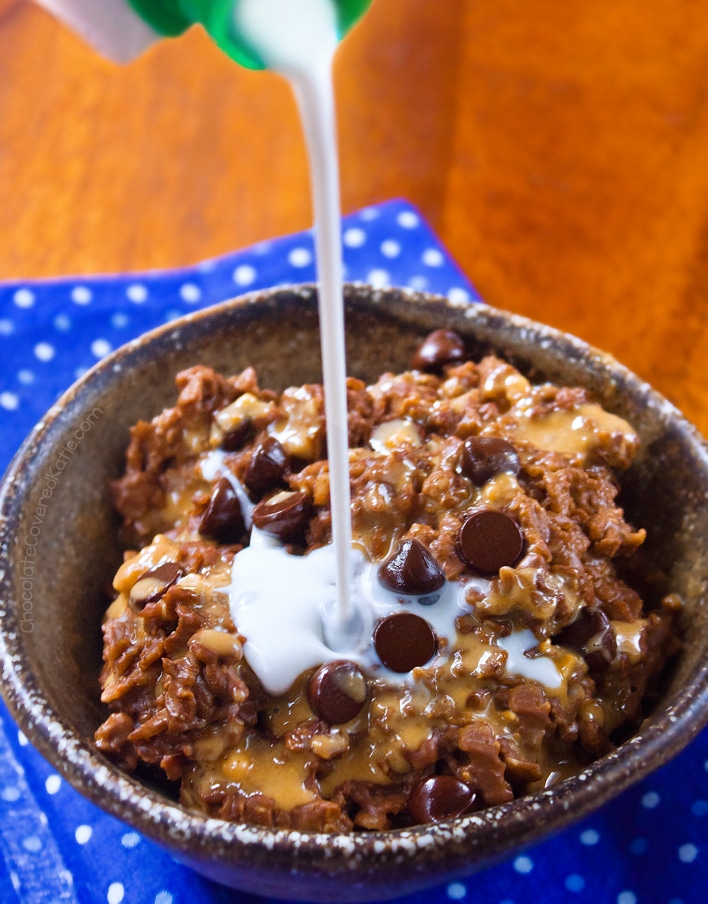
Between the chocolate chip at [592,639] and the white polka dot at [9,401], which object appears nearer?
the chocolate chip at [592,639]

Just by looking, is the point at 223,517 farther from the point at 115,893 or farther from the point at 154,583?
the point at 115,893

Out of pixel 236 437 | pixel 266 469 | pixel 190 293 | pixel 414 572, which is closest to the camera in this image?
pixel 414 572

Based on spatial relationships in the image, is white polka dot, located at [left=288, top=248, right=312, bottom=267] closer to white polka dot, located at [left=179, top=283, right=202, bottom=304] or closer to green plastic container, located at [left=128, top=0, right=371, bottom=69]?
white polka dot, located at [left=179, top=283, right=202, bottom=304]

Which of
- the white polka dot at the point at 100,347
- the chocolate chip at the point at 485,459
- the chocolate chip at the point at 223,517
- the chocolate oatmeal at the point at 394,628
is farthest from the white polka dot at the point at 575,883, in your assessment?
the white polka dot at the point at 100,347

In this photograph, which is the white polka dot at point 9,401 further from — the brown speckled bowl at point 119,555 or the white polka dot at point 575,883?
the white polka dot at point 575,883

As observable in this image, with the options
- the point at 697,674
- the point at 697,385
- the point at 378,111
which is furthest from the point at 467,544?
the point at 378,111

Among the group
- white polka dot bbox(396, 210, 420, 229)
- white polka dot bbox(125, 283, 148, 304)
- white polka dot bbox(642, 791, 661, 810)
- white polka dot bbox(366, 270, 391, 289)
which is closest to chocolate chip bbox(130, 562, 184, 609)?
white polka dot bbox(642, 791, 661, 810)

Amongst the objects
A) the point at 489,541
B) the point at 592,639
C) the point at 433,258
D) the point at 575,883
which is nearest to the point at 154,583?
the point at 489,541
